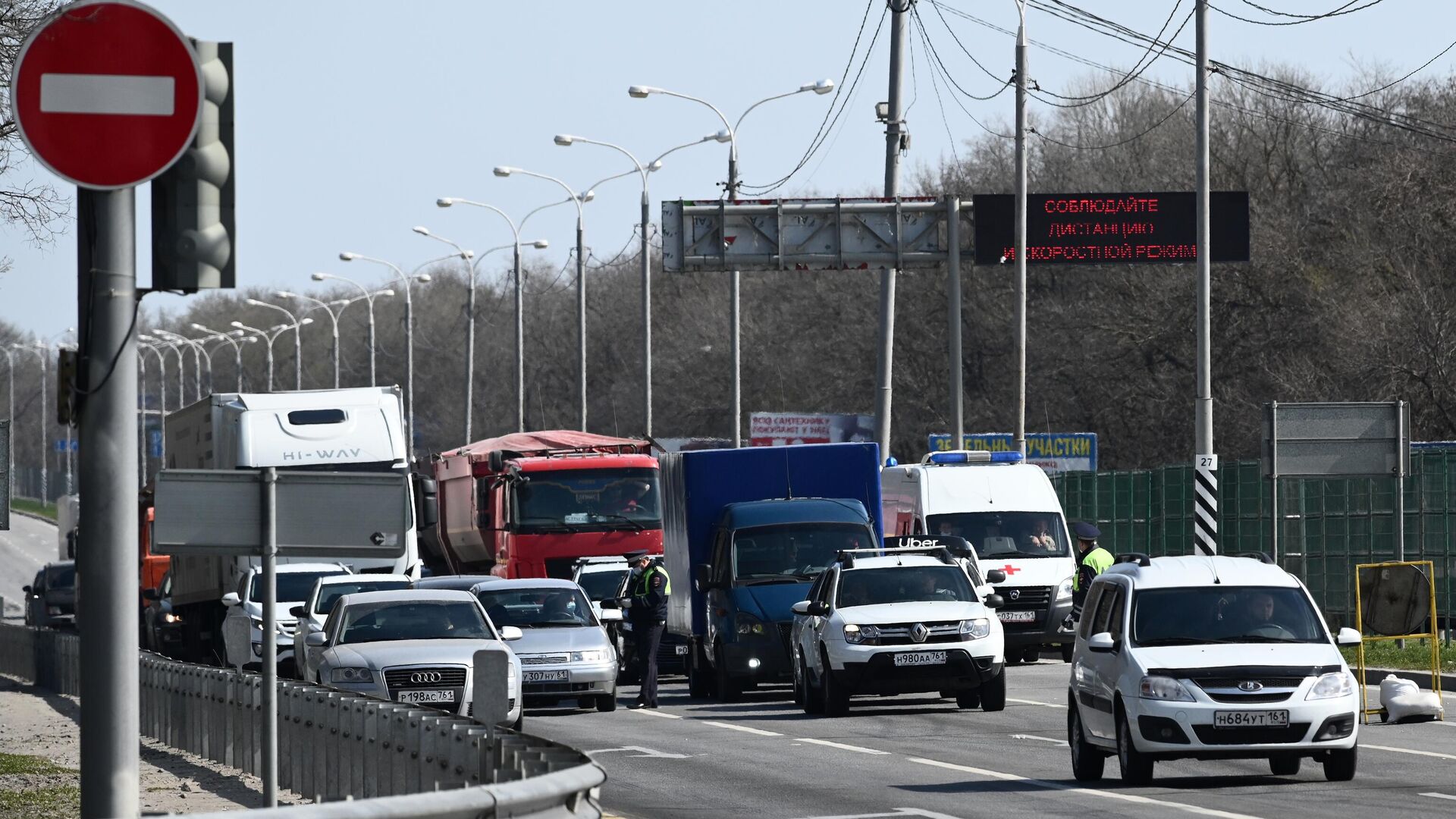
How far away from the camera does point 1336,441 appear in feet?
84.8

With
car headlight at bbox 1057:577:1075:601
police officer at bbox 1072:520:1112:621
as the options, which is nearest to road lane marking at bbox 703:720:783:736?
police officer at bbox 1072:520:1112:621

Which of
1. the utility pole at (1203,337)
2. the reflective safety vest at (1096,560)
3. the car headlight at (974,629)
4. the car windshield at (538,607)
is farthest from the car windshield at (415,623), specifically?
the utility pole at (1203,337)

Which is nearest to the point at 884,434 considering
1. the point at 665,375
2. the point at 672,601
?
the point at 672,601

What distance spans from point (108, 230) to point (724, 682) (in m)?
20.1

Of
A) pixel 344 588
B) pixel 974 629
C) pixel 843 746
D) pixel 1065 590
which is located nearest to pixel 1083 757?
pixel 843 746

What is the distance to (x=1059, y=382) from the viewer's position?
67938 mm

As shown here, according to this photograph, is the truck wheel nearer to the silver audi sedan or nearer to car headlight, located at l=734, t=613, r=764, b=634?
car headlight, located at l=734, t=613, r=764, b=634

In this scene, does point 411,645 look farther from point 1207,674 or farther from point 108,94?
point 108,94

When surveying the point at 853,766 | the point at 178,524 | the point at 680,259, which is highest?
the point at 680,259

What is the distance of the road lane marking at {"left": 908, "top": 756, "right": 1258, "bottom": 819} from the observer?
1386 cm

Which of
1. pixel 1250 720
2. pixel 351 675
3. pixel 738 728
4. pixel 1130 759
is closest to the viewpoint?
pixel 1250 720

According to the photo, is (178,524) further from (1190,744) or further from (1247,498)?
(1247,498)

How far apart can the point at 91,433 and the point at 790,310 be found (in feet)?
267

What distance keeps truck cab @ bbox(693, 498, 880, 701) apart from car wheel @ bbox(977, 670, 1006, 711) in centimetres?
297
